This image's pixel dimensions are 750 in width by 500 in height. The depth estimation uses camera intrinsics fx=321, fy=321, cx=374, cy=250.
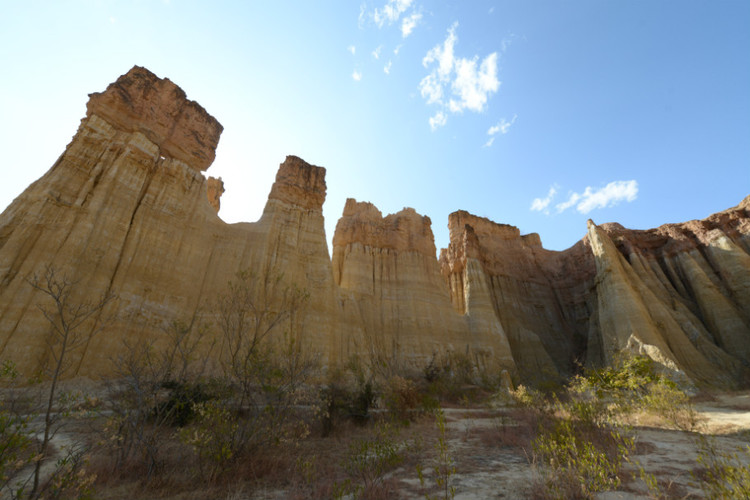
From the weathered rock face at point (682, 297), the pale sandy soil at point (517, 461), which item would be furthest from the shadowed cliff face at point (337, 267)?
the pale sandy soil at point (517, 461)

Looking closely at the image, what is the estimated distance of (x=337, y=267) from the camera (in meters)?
34.8

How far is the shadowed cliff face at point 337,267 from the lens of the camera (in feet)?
53.4

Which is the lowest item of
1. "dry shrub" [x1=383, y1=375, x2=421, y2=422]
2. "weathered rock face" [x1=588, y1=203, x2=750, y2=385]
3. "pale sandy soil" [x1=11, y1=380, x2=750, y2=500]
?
"pale sandy soil" [x1=11, y1=380, x2=750, y2=500]

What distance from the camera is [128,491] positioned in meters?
5.14

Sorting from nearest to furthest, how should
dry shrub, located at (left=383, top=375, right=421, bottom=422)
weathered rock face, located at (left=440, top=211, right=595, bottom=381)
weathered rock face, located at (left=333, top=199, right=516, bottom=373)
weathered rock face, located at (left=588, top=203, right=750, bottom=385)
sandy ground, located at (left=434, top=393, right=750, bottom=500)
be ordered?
sandy ground, located at (left=434, top=393, right=750, bottom=500) → dry shrub, located at (left=383, top=375, right=421, bottom=422) → weathered rock face, located at (left=588, top=203, right=750, bottom=385) → weathered rock face, located at (left=333, top=199, right=516, bottom=373) → weathered rock face, located at (left=440, top=211, right=595, bottom=381)

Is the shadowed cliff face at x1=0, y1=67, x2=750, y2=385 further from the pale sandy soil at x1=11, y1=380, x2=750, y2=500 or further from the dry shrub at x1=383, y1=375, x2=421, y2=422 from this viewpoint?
the pale sandy soil at x1=11, y1=380, x2=750, y2=500

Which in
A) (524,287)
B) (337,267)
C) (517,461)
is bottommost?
(517,461)

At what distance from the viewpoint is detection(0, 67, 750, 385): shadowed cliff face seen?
16266 mm

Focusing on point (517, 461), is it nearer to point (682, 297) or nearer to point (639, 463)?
point (639, 463)

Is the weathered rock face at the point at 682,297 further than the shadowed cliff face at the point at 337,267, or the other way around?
the weathered rock face at the point at 682,297

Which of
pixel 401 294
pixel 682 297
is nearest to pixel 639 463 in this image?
→ pixel 401 294

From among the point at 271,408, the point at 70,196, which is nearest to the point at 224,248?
the point at 70,196

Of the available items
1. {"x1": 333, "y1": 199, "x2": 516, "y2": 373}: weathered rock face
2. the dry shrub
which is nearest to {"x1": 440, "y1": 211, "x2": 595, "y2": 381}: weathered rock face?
{"x1": 333, "y1": 199, "x2": 516, "y2": 373}: weathered rock face

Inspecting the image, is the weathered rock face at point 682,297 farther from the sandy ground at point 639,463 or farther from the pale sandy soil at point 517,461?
the pale sandy soil at point 517,461
